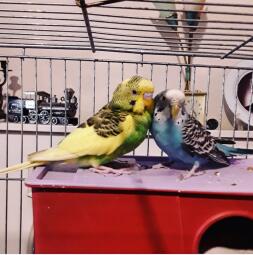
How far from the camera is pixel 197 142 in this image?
0.58 m

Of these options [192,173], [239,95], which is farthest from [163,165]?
[239,95]

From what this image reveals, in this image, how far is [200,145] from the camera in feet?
1.90

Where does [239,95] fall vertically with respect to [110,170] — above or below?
above

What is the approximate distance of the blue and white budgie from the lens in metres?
0.57

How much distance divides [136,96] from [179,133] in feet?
0.25

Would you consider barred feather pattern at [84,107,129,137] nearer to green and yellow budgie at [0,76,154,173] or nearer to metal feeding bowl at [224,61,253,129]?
green and yellow budgie at [0,76,154,173]

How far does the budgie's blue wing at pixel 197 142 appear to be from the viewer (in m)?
0.57

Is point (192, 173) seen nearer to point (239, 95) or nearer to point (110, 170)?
point (110, 170)

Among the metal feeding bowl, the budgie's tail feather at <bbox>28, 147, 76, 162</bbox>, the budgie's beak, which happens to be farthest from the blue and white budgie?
the metal feeding bowl

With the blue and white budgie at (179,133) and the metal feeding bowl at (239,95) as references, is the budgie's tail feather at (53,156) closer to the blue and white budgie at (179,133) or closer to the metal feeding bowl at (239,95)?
the blue and white budgie at (179,133)

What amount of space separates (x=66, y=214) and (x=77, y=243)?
4 cm

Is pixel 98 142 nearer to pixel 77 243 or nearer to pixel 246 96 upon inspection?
pixel 77 243

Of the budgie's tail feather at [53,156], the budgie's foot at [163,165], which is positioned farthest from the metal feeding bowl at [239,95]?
the budgie's tail feather at [53,156]

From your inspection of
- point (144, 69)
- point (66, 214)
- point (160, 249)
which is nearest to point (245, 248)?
Result: point (160, 249)
